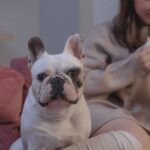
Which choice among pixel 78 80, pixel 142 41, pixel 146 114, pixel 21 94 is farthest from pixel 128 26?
pixel 21 94

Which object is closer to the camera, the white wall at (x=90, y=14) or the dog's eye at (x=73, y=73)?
the dog's eye at (x=73, y=73)

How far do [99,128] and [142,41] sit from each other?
349 millimetres

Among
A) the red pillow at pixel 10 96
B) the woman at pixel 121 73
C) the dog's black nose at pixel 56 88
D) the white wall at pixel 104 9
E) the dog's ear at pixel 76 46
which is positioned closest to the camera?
the dog's black nose at pixel 56 88

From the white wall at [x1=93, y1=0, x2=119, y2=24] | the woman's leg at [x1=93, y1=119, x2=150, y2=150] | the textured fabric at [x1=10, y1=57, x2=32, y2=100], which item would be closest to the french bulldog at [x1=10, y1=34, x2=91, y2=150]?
the woman's leg at [x1=93, y1=119, x2=150, y2=150]

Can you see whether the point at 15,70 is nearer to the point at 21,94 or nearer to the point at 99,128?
the point at 21,94

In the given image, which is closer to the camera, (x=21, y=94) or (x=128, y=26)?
(x=128, y=26)

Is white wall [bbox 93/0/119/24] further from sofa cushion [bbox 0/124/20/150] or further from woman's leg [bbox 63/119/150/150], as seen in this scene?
woman's leg [bbox 63/119/150/150]

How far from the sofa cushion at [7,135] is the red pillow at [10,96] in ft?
0.13

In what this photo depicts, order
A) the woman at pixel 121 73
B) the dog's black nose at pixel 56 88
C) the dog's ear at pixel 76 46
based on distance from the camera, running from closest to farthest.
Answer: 1. the dog's black nose at pixel 56 88
2. the dog's ear at pixel 76 46
3. the woman at pixel 121 73

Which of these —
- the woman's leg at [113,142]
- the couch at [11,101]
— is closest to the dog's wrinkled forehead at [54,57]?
the woman's leg at [113,142]

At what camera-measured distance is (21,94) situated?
1538 millimetres

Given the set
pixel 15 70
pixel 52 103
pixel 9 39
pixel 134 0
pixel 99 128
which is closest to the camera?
pixel 52 103

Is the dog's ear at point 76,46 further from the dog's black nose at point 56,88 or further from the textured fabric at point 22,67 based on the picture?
the textured fabric at point 22,67

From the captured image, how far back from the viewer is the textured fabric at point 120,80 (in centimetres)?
121
